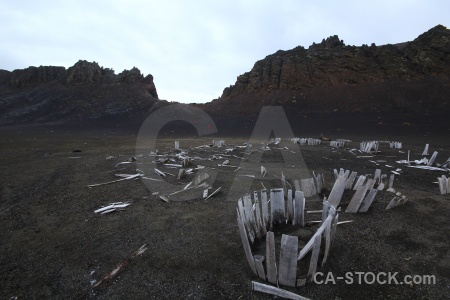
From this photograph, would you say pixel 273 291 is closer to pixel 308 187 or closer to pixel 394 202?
pixel 308 187

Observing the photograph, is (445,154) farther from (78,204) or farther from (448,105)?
(448,105)

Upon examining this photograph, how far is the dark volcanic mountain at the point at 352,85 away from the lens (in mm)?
30969

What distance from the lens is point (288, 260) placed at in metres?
3.17

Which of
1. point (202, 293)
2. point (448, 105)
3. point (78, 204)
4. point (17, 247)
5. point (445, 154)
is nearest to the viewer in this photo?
point (202, 293)

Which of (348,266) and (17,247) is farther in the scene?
(17,247)

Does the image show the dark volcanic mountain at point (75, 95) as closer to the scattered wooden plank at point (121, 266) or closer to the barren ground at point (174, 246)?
the barren ground at point (174, 246)

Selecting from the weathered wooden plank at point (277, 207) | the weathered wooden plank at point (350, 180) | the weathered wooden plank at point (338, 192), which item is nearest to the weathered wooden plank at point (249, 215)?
the weathered wooden plank at point (277, 207)

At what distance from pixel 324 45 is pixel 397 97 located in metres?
21.2

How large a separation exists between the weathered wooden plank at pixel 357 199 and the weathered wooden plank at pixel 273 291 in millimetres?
3055

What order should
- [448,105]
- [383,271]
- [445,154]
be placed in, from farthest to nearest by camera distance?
[448,105] < [445,154] < [383,271]

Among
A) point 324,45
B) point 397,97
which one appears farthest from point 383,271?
point 324,45

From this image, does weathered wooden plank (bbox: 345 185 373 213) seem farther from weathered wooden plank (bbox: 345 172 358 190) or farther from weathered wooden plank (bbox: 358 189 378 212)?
weathered wooden plank (bbox: 345 172 358 190)

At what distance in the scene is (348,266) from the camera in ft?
12.1

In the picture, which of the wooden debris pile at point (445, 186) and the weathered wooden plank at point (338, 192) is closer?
the weathered wooden plank at point (338, 192)
